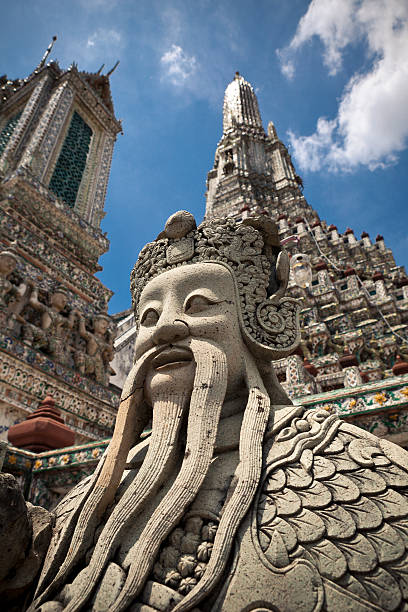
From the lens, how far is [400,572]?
1.25m

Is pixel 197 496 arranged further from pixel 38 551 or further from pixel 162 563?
pixel 38 551

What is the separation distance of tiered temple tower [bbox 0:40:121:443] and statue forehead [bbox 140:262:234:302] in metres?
4.94

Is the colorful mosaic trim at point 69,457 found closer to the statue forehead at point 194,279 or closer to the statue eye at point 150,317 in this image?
the statue eye at point 150,317

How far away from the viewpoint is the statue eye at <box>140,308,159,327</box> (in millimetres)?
2238

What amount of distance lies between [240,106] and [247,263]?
110ft

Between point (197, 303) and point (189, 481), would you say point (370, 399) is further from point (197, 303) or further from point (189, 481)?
point (189, 481)

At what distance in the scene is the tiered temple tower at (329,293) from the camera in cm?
332

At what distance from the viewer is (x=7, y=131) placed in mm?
12812

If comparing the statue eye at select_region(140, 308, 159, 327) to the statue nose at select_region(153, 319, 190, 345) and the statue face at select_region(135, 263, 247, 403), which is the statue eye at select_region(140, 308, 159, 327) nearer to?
the statue face at select_region(135, 263, 247, 403)

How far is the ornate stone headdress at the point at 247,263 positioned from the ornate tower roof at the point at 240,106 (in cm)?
3060

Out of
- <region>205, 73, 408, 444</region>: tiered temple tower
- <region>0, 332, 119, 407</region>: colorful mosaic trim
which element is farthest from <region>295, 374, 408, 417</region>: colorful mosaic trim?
<region>0, 332, 119, 407</region>: colorful mosaic trim

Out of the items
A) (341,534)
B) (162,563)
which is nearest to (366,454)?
(341,534)

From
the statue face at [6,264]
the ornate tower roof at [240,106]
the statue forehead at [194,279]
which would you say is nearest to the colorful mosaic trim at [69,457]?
the statue forehead at [194,279]

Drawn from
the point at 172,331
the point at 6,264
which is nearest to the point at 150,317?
the point at 172,331
